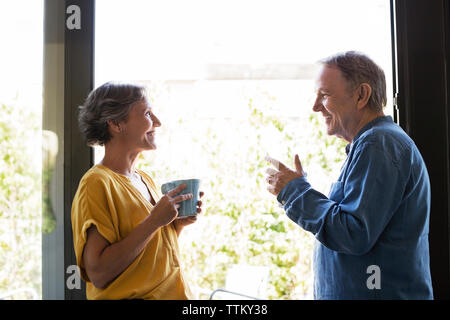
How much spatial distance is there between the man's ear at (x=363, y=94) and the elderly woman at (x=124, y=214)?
1.62 feet

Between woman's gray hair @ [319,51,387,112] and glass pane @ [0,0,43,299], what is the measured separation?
84cm

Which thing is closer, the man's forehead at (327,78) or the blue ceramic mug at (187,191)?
the blue ceramic mug at (187,191)

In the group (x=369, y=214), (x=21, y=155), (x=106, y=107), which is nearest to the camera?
(x=369, y=214)

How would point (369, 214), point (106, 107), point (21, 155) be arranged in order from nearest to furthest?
point (369, 214), point (106, 107), point (21, 155)

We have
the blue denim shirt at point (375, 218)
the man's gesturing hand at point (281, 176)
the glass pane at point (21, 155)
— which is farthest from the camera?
the glass pane at point (21, 155)

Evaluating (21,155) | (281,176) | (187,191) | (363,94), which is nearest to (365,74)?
(363,94)

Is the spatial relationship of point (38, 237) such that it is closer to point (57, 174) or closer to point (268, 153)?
point (57, 174)

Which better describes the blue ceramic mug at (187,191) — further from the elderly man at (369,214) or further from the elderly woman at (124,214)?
the elderly man at (369,214)

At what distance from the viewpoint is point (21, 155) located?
1.15 metres

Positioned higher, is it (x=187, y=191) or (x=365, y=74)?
(x=365, y=74)

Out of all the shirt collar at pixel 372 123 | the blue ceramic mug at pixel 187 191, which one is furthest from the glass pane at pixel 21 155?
the shirt collar at pixel 372 123

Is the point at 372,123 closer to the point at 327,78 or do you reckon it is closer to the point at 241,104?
the point at 327,78

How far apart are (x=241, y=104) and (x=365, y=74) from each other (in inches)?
14.1

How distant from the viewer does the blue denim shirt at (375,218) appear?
90 cm
